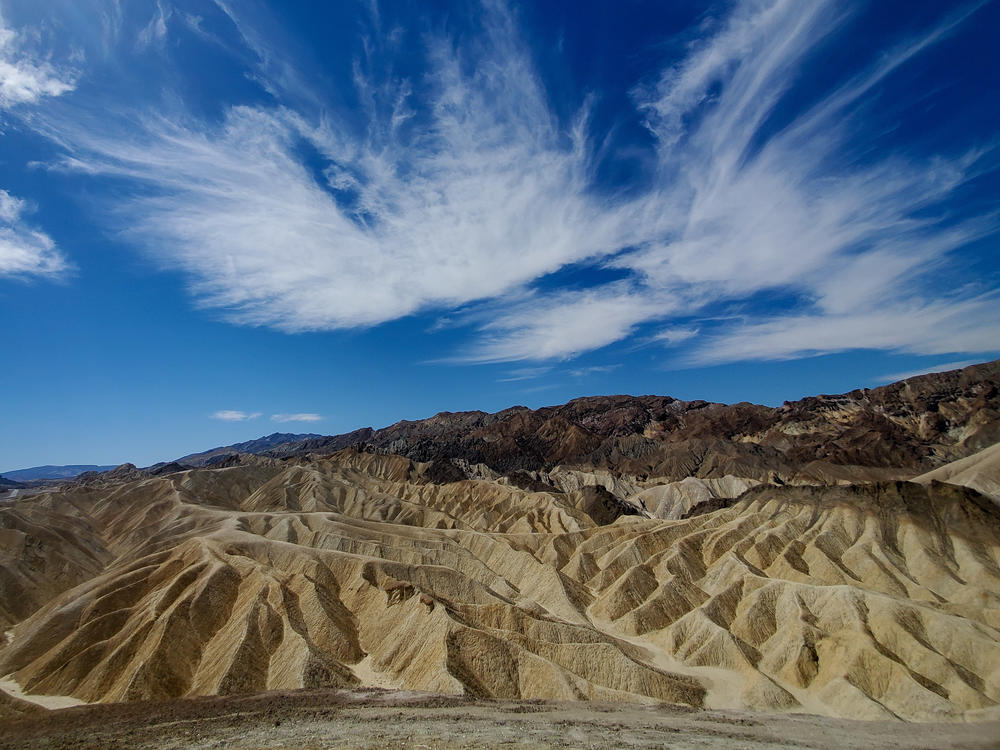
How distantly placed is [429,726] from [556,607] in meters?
38.3

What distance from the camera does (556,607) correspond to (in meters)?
69.4

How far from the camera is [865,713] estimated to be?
4109 cm

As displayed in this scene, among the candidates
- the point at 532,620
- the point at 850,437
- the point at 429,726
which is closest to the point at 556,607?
the point at 532,620

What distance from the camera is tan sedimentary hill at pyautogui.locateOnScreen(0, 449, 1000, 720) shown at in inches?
1759

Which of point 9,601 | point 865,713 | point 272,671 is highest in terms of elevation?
point 9,601

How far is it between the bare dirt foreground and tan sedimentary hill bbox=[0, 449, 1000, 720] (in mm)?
3357

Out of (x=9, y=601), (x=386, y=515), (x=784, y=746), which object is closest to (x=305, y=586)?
(x=9, y=601)

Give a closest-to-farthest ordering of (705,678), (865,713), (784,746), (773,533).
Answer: (784,746) < (865,713) < (705,678) < (773,533)

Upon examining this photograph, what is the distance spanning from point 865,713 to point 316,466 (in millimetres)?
146638

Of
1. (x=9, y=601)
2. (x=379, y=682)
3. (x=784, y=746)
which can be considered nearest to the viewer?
(x=784, y=746)

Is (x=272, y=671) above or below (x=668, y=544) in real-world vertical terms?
below

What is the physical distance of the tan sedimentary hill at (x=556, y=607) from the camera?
44.7 metres

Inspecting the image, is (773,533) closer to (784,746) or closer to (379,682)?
(784,746)

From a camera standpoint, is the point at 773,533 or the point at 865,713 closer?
the point at 865,713
